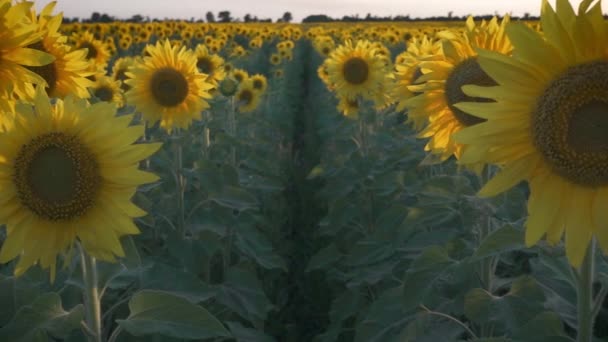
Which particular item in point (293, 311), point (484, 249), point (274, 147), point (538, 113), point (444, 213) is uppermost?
point (538, 113)

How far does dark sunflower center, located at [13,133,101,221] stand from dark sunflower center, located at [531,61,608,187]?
4.18 feet

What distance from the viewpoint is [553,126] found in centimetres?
163

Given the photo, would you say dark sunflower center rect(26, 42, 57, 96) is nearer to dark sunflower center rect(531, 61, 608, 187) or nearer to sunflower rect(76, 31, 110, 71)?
dark sunflower center rect(531, 61, 608, 187)

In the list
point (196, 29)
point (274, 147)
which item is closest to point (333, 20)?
point (196, 29)

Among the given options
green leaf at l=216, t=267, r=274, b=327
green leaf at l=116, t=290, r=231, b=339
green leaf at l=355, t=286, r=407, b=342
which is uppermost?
green leaf at l=116, t=290, r=231, b=339

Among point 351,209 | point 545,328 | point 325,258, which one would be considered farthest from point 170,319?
point 351,209

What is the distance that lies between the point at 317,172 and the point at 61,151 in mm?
4811

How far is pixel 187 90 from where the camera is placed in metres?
4.64

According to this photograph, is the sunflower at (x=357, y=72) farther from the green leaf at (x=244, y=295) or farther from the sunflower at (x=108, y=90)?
the green leaf at (x=244, y=295)

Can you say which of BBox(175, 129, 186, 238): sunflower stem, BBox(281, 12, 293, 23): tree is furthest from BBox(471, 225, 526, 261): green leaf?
BBox(281, 12, 293, 23): tree

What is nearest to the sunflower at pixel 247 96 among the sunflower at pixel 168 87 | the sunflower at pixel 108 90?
the sunflower at pixel 108 90

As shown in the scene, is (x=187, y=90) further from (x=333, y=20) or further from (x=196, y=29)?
(x=333, y=20)

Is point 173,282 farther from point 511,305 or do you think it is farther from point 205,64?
point 205,64

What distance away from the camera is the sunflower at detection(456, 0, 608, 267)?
5.15ft
